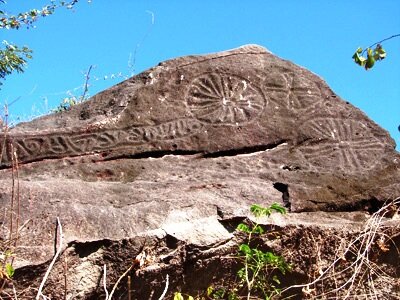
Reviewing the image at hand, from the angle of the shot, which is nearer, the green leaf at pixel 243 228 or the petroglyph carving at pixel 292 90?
the green leaf at pixel 243 228

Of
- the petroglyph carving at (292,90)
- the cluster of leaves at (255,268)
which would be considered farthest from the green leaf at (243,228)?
the petroglyph carving at (292,90)

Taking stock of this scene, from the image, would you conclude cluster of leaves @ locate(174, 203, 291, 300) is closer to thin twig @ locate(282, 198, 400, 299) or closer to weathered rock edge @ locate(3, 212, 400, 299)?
weathered rock edge @ locate(3, 212, 400, 299)

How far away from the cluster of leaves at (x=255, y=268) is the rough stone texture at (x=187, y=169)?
7 centimetres

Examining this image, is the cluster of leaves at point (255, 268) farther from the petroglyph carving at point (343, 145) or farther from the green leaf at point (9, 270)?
the petroglyph carving at point (343, 145)

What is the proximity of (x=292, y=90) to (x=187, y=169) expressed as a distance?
1016mm

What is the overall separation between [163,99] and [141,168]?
624 mm

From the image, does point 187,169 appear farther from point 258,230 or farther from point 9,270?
point 9,270

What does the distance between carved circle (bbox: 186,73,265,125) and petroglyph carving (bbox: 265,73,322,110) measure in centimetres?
11

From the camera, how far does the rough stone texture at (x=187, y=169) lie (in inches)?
114

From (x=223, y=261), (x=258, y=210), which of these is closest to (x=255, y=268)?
(x=223, y=261)

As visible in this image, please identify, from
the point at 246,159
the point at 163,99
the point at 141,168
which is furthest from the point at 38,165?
the point at 246,159

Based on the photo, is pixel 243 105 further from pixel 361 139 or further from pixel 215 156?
pixel 361 139

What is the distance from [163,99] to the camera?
14.2ft

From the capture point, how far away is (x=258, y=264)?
10.1 feet
